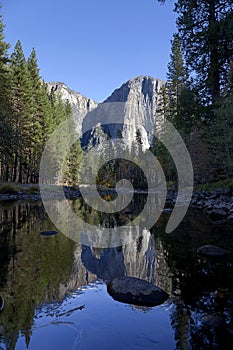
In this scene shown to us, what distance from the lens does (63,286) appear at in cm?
429

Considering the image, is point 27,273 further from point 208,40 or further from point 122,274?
point 208,40

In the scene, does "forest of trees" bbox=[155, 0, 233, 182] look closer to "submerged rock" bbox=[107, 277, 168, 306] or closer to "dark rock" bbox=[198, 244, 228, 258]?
"dark rock" bbox=[198, 244, 228, 258]

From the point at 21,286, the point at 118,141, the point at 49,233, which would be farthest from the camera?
the point at 118,141

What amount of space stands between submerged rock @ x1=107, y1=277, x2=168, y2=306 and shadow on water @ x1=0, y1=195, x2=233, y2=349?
15 centimetres

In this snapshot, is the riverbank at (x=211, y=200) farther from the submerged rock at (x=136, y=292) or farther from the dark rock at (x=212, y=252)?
the submerged rock at (x=136, y=292)

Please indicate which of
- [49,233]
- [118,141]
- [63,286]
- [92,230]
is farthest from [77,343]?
[118,141]

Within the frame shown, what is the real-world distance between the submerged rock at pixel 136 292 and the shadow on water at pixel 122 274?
15 centimetres

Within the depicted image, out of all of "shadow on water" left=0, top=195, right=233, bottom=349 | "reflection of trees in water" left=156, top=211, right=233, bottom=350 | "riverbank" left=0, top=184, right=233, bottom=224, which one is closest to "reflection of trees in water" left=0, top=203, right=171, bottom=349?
"shadow on water" left=0, top=195, right=233, bottom=349

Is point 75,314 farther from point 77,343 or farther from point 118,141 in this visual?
point 118,141

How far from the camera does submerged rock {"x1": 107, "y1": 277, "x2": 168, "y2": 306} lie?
3.78 m

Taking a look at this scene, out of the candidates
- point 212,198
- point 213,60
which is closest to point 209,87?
point 213,60

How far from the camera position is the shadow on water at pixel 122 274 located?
2986mm

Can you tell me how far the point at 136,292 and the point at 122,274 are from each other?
4.12 feet

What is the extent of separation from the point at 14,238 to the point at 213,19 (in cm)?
1622
